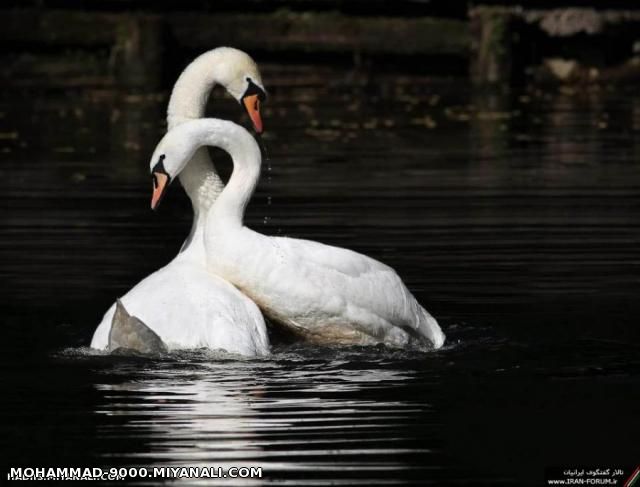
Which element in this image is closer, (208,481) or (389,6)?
(208,481)

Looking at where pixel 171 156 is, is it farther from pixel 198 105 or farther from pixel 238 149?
pixel 198 105

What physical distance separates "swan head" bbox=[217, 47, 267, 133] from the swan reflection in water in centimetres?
227

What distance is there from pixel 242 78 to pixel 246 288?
1.98 meters

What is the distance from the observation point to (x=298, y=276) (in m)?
10.2

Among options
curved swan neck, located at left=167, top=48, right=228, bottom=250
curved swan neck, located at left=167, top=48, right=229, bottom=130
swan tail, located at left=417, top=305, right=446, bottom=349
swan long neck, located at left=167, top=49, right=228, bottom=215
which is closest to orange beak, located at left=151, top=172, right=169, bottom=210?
curved swan neck, located at left=167, top=48, right=228, bottom=250

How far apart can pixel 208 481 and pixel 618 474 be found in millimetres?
1484

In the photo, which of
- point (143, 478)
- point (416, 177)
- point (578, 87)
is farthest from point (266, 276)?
point (578, 87)

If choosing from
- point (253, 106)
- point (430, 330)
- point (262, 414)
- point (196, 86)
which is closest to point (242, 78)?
point (253, 106)

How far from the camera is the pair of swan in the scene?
9.64 meters

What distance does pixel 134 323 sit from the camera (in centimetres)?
958

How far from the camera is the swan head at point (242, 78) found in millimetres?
11711

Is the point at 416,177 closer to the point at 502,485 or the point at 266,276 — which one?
the point at 266,276

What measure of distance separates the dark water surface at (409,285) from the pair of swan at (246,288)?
152mm

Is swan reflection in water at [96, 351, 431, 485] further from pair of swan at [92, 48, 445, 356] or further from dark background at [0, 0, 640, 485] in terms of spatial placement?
pair of swan at [92, 48, 445, 356]
